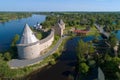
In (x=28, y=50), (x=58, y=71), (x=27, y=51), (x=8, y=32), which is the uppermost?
(x=28, y=50)

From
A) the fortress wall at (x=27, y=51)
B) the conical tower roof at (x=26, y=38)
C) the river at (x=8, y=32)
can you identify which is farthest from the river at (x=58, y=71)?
the river at (x=8, y=32)

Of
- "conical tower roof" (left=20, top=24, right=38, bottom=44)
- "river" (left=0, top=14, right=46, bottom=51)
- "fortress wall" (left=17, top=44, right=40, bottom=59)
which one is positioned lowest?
"river" (left=0, top=14, right=46, bottom=51)

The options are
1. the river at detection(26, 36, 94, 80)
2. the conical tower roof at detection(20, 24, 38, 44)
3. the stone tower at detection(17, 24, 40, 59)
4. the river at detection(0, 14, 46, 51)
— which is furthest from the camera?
the river at detection(0, 14, 46, 51)

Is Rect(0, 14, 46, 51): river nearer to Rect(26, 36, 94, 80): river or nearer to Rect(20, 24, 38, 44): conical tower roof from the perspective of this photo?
Rect(20, 24, 38, 44): conical tower roof

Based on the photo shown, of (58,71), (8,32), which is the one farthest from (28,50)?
(8,32)

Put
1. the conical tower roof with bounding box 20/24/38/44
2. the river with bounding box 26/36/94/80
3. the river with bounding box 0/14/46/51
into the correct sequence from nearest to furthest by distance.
Result: the river with bounding box 26/36/94/80, the conical tower roof with bounding box 20/24/38/44, the river with bounding box 0/14/46/51

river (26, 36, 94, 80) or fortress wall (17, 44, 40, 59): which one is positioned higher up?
fortress wall (17, 44, 40, 59)

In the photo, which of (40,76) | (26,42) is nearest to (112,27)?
(26,42)

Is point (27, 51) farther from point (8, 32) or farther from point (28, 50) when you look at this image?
point (8, 32)

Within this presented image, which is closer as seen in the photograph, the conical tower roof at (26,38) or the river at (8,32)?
the conical tower roof at (26,38)

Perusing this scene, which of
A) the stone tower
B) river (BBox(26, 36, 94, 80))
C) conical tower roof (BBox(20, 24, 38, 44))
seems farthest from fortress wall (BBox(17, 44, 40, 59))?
river (BBox(26, 36, 94, 80))

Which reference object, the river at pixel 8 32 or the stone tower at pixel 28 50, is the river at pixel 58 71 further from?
the river at pixel 8 32

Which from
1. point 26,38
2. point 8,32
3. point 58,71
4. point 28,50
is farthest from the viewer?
point 8,32

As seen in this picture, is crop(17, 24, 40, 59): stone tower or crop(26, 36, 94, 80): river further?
crop(17, 24, 40, 59): stone tower
